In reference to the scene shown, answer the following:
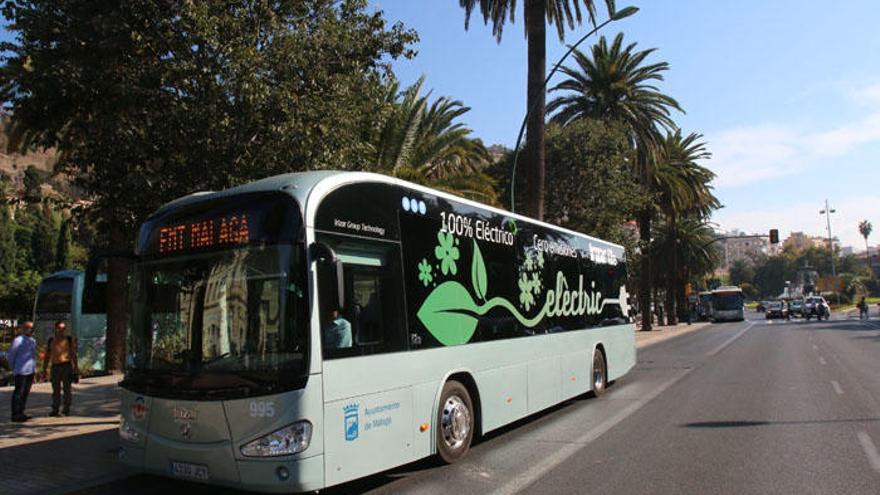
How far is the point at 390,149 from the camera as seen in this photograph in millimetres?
22141

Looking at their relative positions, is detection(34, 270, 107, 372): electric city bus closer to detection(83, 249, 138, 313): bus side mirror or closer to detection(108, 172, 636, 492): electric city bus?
detection(83, 249, 138, 313): bus side mirror

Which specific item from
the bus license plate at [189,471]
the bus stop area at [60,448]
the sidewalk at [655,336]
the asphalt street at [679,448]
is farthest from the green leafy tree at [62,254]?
the bus license plate at [189,471]

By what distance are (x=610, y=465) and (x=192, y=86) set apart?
7.47m

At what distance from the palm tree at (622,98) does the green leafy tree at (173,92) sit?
25401 mm

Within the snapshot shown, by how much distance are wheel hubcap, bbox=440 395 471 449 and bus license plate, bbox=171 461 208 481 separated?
2563mm

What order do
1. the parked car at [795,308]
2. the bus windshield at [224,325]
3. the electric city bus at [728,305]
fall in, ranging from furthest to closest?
the parked car at [795,308] → the electric city bus at [728,305] → the bus windshield at [224,325]

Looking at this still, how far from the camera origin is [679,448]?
7.97 metres

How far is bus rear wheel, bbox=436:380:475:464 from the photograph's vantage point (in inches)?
286

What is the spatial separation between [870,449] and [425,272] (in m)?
5.54

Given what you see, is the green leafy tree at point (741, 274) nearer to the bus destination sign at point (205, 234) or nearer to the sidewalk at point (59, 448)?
the sidewalk at point (59, 448)

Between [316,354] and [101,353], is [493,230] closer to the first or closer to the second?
[316,354]

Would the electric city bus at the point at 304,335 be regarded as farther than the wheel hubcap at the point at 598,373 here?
No

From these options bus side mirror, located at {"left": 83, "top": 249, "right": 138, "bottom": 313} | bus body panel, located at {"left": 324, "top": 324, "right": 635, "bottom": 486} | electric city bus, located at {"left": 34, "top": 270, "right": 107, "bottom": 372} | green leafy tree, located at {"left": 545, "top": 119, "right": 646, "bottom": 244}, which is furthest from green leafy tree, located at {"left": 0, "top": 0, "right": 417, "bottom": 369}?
green leafy tree, located at {"left": 545, "top": 119, "right": 646, "bottom": 244}

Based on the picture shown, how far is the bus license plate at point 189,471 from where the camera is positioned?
18.6 ft
